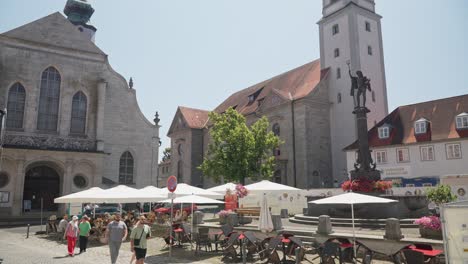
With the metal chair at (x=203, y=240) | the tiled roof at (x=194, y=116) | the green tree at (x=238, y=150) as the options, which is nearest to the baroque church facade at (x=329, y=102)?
the green tree at (x=238, y=150)

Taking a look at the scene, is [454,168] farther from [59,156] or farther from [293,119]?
[59,156]

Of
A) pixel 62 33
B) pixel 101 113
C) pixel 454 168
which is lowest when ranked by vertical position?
pixel 454 168

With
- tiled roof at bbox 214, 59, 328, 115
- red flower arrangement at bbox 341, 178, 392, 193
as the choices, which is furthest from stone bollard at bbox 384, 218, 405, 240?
tiled roof at bbox 214, 59, 328, 115

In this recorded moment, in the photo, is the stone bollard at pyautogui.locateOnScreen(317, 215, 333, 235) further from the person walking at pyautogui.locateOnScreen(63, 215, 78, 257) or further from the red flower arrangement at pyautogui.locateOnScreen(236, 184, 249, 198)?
the person walking at pyautogui.locateOnScreen(63, 215, 78, 257)

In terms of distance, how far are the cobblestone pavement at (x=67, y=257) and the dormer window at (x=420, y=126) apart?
85.5ft

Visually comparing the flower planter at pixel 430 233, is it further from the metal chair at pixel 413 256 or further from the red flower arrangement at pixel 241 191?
the red flower arrangement at pixel 241 191

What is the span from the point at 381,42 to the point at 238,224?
32642mm

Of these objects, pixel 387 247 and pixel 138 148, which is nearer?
pixel 387 247

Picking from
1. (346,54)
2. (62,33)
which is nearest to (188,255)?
(62,33)

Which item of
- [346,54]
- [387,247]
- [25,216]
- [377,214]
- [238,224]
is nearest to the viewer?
[387,247]

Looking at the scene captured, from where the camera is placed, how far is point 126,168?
35625 millimetres

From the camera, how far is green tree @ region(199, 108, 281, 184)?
33.6 metres

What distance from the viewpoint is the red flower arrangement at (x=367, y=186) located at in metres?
18.7

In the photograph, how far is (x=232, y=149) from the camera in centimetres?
3394
